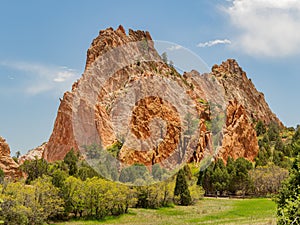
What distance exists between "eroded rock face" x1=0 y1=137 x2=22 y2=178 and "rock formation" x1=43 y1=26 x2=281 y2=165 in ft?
74.8

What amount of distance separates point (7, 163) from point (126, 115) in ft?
134

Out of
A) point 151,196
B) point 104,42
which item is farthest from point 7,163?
point 104,42

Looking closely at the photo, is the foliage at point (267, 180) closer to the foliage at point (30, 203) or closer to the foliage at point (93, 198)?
the foliage at point (93, 198)

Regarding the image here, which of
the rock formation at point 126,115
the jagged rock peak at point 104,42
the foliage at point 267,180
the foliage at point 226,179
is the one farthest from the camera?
the jagged rock peak at point 104,42

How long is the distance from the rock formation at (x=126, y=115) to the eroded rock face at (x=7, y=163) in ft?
74.8

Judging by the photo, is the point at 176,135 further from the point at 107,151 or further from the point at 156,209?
the point at 156,209

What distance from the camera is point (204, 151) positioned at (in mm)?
92000

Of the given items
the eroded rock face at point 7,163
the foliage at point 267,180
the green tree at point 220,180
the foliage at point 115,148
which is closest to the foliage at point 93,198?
the eroded rock face at point 7,163

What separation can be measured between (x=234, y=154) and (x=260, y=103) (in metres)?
110

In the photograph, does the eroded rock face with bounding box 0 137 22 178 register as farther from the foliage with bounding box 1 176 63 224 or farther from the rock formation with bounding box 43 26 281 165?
the foliage with bounding box 1 176 63 224

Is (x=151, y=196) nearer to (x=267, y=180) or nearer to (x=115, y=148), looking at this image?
(x=267, y=180)

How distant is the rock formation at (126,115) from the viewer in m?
84.5

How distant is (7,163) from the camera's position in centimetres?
6562

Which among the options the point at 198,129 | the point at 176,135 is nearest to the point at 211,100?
the point at 198,129
